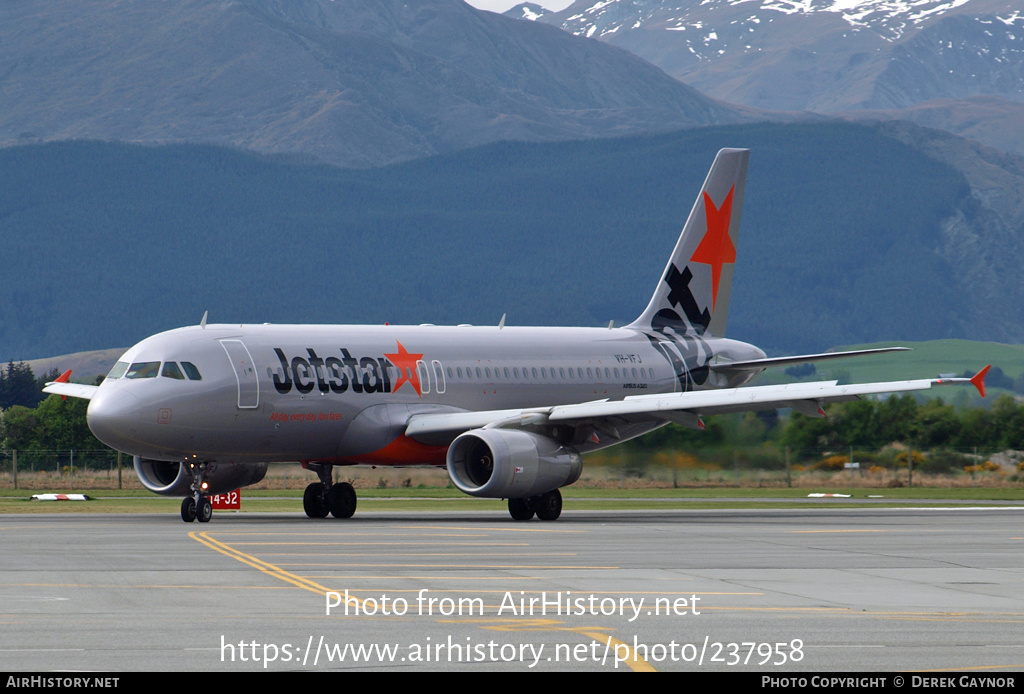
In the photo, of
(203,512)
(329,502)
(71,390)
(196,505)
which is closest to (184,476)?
(196,505)

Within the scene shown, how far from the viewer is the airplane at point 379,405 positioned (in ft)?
115

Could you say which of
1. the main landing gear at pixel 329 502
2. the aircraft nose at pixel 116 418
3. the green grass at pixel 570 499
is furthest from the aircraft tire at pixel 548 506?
the aircraft nose at pixel 116 418

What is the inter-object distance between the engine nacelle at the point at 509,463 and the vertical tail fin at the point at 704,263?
12345 millimetres

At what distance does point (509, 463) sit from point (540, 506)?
2.98 metres

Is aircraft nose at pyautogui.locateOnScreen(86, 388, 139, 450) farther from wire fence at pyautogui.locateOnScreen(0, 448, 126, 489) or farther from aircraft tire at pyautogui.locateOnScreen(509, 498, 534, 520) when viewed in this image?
wire fence at pyautogui.locateOnScreen(0, 448, 126, 489)

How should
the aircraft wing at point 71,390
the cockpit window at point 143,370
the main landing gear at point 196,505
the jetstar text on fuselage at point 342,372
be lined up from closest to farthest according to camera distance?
the cockpit window at point 143,370, the main landing gear at point 196,505, the jetstar text on fuselage at point 342,372, the aircraft wing at point 71,390

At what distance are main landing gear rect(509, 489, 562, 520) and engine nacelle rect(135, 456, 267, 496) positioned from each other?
6670 millimetres

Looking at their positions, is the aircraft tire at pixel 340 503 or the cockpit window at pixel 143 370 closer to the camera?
the cockpit window at pixel 143 370

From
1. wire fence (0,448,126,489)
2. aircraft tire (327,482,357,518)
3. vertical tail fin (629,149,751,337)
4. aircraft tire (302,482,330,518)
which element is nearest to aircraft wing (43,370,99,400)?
aircraft tire (302,482,330,518)

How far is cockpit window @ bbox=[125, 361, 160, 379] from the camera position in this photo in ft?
115

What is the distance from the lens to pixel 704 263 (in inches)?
1929

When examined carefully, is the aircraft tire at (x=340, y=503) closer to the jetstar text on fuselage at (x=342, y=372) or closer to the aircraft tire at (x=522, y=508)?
the jetstar text on fuselage at (x=342, y=372)

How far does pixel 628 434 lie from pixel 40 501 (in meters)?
18.1

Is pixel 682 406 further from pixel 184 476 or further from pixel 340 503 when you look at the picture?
pixel 184 476
